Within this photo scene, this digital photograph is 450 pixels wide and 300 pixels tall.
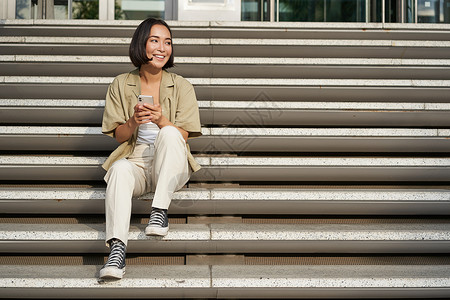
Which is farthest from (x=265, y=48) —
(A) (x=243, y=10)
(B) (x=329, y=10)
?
(B) (x=329, y=10)

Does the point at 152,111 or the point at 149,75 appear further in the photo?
the point at 149,75

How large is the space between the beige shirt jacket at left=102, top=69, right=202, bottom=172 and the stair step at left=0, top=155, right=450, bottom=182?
1.02ft

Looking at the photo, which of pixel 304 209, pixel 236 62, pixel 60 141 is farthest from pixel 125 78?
pixel 236 62

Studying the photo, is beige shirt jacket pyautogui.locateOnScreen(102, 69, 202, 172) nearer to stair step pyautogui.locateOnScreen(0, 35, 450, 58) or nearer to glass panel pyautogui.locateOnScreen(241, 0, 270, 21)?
stair step pyautogui.locateOnScreen(0, 35, 450, 58)

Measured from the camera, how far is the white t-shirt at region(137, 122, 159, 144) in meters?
2.96

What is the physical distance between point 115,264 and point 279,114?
1744 mm

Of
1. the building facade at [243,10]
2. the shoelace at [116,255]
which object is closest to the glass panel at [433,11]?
the building facade at [243,10]

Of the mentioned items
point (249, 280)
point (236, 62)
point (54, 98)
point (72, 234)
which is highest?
point (236, 62)

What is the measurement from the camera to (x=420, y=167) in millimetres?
3234

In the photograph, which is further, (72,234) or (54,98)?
(54,98)

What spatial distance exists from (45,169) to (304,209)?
5.27 feet

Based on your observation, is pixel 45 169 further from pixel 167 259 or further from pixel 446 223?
pixel 446 223

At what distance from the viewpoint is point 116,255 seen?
2.43 m

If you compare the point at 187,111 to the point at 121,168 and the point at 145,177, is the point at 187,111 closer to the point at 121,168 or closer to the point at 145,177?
the point at 145,177
